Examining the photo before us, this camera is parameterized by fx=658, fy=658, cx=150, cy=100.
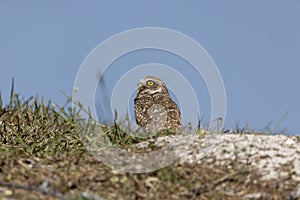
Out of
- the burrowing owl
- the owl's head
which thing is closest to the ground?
the burrowing owl

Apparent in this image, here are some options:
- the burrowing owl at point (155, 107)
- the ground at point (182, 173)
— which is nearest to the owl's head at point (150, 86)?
the burrowing owl at point (155, 107)

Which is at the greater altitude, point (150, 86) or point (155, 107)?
point (150, 86)

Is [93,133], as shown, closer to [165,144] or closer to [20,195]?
[165,144]

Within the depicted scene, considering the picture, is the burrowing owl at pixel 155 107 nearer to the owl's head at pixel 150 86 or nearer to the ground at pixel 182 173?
the owl's head at pixel 150 86

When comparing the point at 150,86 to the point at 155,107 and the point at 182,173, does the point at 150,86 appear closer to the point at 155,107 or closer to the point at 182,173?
the point at 155,107

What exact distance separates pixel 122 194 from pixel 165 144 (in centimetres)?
156

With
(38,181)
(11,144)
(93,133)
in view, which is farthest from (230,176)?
(11,144)

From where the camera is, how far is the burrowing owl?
9.70 meters

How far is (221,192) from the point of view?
20.1 feet

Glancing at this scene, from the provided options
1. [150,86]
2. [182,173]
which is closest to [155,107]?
[150,86]

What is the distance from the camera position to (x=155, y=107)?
32.7ft

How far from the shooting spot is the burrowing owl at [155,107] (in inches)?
382

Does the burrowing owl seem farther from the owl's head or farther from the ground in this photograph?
the ground

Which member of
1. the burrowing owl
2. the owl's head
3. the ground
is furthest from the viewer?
the owl's head
